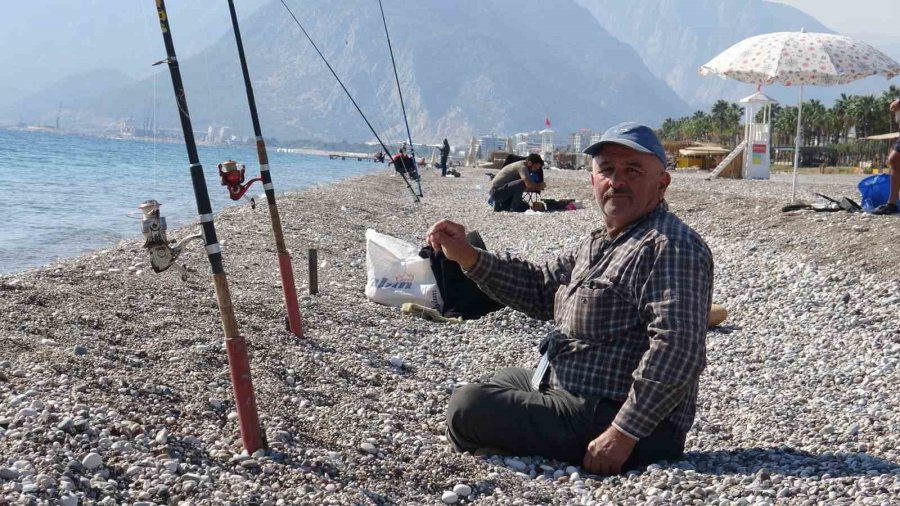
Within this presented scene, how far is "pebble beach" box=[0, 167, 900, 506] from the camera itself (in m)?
3.45

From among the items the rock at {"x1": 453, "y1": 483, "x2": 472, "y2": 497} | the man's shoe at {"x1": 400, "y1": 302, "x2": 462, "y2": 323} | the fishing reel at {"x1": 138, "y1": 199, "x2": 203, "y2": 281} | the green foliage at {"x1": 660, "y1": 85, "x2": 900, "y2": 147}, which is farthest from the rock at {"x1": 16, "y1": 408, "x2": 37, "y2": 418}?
the green foliage at {"x1": 660, "y1": 85, "x2": 900, "y2": 147}

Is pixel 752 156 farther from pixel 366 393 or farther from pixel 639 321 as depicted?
pixel 639 321

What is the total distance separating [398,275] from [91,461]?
4587 millimetres

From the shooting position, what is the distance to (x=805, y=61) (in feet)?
41.7

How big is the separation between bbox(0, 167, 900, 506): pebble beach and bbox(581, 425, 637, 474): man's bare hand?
0.20ft

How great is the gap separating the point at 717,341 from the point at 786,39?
7744 mm

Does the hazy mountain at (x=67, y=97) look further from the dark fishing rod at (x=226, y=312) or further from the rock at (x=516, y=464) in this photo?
the rock at (x=516, y=464)

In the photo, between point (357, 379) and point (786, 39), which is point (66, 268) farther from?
point (786, 39)

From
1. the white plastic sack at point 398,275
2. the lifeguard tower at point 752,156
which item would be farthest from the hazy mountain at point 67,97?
the white plastic sack at point 398,275

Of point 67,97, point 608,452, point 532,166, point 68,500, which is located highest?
point 67,97

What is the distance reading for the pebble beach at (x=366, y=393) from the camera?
3453mm

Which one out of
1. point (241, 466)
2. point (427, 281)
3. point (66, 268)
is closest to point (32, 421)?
point (241, 466)

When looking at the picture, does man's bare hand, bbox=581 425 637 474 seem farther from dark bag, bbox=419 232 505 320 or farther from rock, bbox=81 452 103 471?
dark bag, bbox=419 232 505 320

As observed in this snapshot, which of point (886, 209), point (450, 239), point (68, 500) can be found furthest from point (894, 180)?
point (68, 500)
